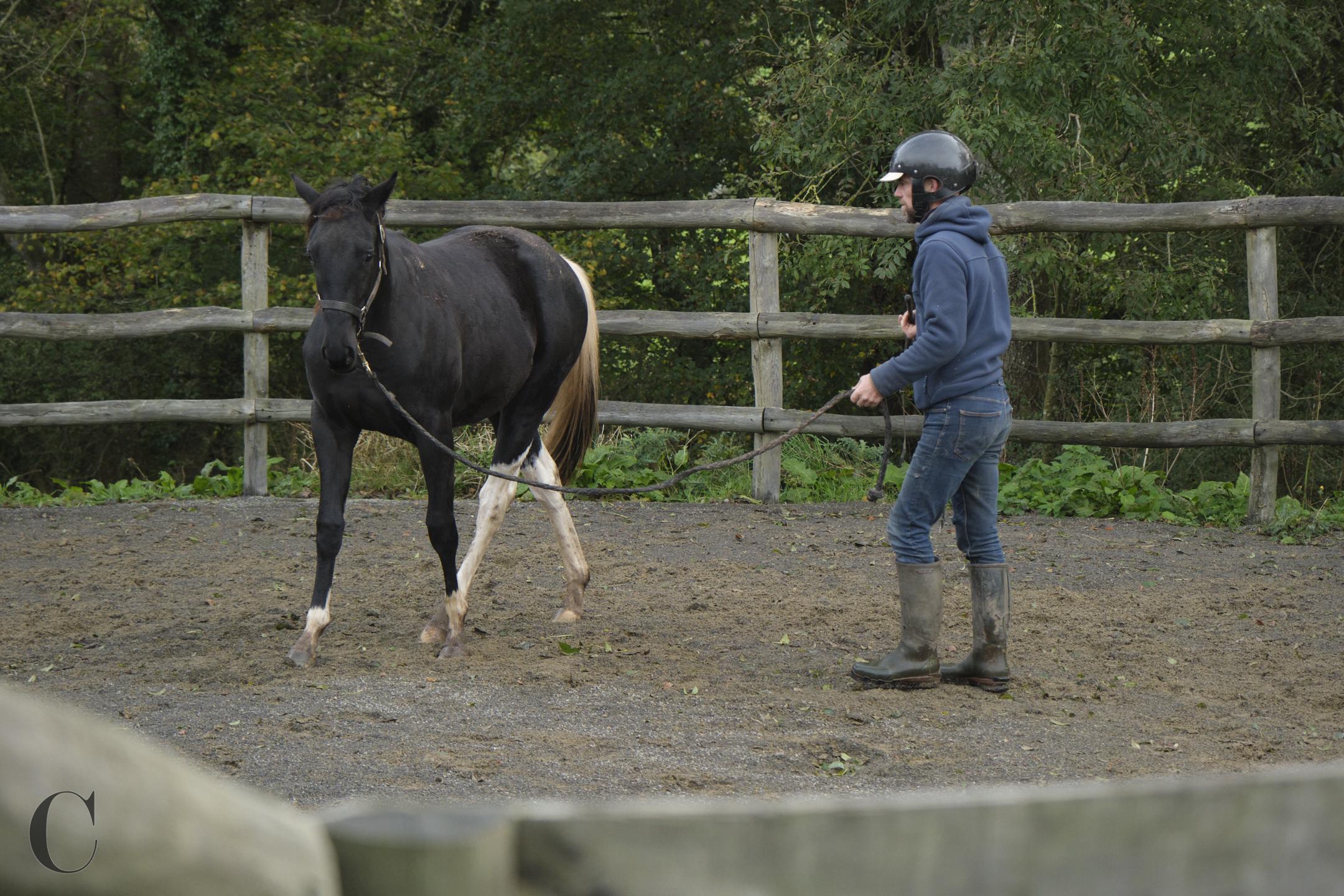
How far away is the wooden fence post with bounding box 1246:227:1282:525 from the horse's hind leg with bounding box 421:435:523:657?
5119 millimetres

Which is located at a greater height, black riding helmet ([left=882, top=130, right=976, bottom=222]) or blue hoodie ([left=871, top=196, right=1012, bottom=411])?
black riding helmet ([left=882, top=130, right=976, bottom=222])

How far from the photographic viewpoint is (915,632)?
4922 mm

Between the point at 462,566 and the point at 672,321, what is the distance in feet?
12.7

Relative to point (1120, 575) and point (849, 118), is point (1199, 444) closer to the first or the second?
point (1120, 575)

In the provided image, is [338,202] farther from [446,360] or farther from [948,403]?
[948,403]

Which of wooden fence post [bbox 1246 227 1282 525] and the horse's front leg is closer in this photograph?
the horse's front leg

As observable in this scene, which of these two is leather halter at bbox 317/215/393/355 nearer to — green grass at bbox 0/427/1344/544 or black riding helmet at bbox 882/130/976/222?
black riding helmet at bbox 882/130/976/222

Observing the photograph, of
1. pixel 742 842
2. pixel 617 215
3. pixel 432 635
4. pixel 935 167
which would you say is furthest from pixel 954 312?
pixel 617 215

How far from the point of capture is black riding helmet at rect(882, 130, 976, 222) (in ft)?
15.7

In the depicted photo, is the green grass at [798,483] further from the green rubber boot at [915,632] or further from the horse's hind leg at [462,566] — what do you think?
the green rubber boot at [915,632]

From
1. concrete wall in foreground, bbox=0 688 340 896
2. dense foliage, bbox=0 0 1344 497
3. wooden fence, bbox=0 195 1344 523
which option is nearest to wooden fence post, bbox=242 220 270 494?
wooden fence, bbox=0 195 1344 523

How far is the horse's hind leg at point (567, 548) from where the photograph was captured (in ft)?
19.5

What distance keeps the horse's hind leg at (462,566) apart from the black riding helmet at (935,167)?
6.81 ft

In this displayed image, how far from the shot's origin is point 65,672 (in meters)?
4.96
